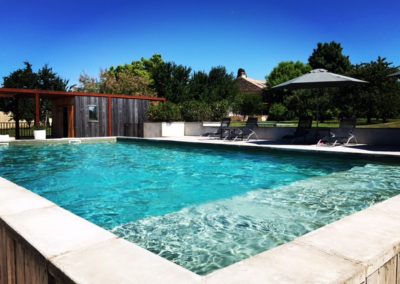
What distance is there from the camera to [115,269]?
69.1 inches

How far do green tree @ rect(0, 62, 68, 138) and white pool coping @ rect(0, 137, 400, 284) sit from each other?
32.2 meters

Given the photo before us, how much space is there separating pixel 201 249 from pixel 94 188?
3.97 m

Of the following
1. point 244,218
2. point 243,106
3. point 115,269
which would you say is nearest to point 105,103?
point 244,218

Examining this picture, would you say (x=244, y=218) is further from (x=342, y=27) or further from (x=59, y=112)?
(x=342, y=27)

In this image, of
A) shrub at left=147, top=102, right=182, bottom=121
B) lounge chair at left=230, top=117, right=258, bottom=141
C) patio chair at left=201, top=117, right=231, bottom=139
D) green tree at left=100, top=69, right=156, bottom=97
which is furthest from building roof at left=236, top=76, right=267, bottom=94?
lounge chair at left=230, top=117, right=258, bottom=141

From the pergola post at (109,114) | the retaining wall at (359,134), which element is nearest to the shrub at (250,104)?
the pergola post at (109,114)

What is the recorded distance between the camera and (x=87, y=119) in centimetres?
1847

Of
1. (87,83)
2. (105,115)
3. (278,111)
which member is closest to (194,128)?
(105,115)

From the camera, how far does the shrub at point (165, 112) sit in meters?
18.6

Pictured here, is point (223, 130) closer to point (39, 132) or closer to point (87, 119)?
point (87, 119)

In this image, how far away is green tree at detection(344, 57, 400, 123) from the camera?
2266cm

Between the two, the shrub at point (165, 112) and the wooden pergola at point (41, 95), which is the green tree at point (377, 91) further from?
the wooden pergola at point (41, 95)

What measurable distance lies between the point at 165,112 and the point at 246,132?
218 inches

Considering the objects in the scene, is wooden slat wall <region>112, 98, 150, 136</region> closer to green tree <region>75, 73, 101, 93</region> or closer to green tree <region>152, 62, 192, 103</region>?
green tree <region>152, 62, 192, 103</region>
